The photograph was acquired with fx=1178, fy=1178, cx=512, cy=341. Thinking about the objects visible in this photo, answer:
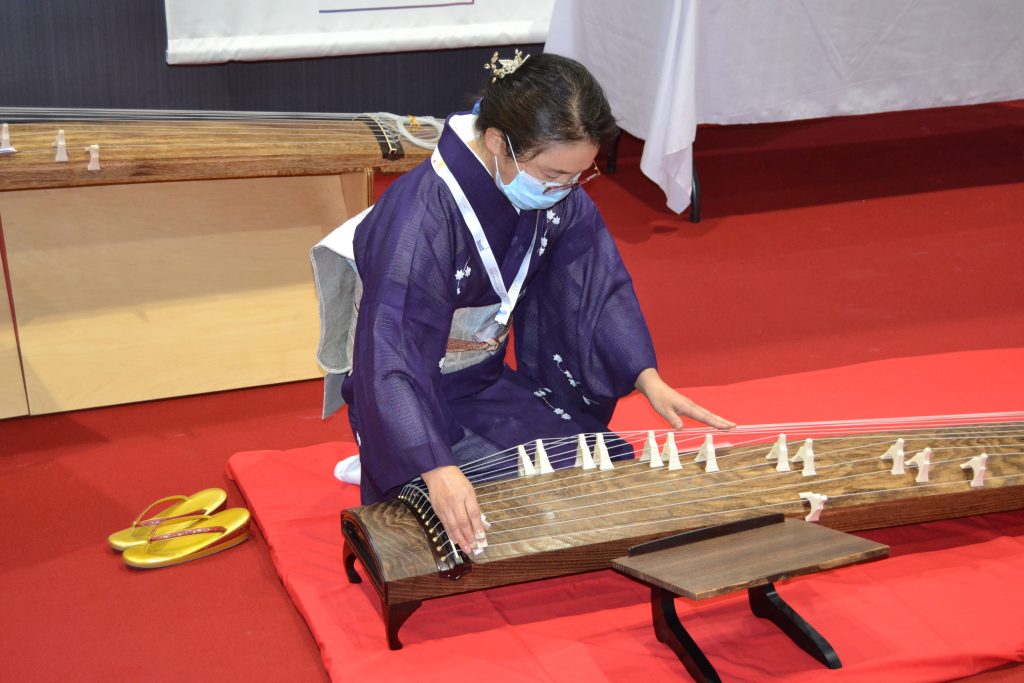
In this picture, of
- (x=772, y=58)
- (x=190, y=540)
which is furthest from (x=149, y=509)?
(x=772, y=58)

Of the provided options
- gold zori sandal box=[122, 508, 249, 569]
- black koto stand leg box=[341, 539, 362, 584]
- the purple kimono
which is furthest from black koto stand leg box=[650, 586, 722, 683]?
gold zori sandal box=[122, 508, 249, 569]

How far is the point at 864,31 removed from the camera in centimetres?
425

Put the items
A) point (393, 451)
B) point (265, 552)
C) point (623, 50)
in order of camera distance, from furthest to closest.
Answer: point (623, 50) → point (265, 552) → point (393, 451)

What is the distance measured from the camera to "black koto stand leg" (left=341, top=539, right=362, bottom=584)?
7.15ft

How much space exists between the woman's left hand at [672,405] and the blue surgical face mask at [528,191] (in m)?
0.41

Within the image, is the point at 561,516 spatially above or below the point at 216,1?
below

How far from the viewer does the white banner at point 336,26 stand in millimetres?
3768

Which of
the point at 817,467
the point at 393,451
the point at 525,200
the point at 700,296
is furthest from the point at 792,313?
the point at 393,451

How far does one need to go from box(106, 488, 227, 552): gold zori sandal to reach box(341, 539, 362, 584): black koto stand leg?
0.43m

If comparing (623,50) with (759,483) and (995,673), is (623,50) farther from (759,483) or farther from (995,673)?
(995,673)

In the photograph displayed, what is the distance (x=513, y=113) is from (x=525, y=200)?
0.56ft

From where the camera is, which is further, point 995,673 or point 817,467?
point 817,467

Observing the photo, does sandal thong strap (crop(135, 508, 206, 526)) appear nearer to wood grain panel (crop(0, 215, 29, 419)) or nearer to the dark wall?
wood grain panel (crop(0, 215, 29, 419))

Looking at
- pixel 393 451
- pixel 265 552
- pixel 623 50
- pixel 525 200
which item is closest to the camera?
pixel 393 451
